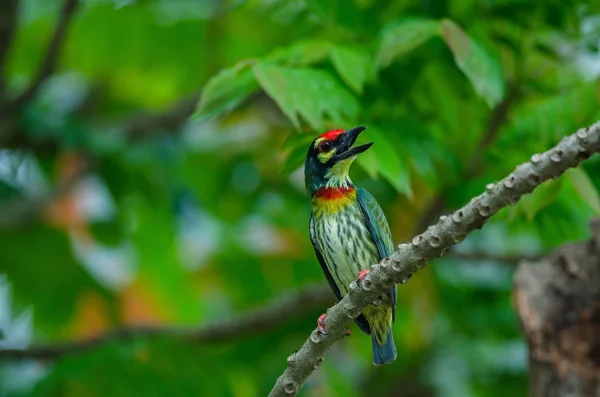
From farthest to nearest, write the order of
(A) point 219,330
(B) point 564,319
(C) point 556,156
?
(A) point 219,330, (B) point 564,319, (C) point 556,156

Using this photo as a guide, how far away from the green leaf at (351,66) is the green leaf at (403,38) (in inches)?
3.7

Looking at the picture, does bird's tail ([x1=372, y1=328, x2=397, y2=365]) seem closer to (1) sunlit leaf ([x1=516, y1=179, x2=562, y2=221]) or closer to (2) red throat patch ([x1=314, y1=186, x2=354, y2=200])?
(2) red throat patch ([x1=314, y1=186, x2=354, y2=200])

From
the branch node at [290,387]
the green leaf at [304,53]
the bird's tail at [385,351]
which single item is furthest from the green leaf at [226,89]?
the branch node at [290,387]

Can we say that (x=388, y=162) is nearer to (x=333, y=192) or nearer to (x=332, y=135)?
(x=333, y=192)

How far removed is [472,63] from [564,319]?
4.76 feet

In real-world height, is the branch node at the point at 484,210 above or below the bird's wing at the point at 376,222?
above

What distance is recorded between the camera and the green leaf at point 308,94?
379 cm

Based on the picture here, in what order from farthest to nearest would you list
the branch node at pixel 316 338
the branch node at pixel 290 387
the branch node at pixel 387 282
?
the branch node at pixel 290 387 < the branch node at pixel 316 338 < the branch node at pixel 387 282

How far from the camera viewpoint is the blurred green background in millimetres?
4328

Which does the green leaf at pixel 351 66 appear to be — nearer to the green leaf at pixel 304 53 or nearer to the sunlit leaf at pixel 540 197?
the green leaf at pixel 304 53

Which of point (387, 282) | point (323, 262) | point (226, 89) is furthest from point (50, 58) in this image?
point (387, 282)

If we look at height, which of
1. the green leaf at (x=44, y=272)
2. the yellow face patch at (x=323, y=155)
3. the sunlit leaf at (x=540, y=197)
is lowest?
the green leaf at (x=44, y=272)

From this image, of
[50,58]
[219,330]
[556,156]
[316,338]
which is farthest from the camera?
[219,330]

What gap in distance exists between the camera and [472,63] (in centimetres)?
393
